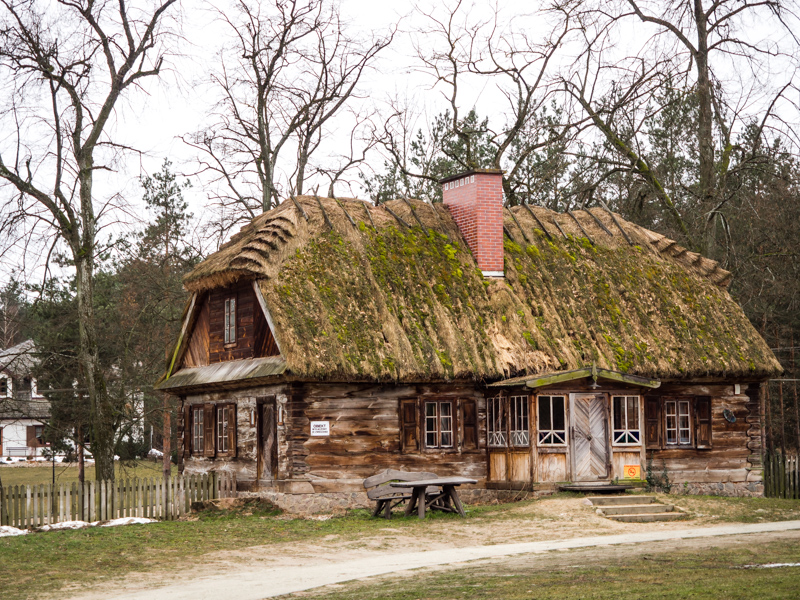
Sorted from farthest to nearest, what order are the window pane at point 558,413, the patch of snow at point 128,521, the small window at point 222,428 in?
the small window at point 222,428, the window pane at point 558,413, the patch of snow at point 128,521

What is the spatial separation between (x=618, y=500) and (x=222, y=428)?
9.98 meters

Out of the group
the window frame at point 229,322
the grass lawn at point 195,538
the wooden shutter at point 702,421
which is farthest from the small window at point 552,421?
the window frame at point 229,322

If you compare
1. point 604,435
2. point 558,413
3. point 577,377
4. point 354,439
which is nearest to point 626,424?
point 604,435

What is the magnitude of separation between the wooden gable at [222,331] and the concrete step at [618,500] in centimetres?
749

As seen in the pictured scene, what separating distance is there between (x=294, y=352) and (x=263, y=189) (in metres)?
15.0

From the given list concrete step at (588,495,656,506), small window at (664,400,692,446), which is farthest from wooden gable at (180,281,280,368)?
small window at (664,400,692,446)

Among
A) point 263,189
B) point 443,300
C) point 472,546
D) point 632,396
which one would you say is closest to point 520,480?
point 632,396

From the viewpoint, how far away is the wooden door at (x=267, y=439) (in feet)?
70.4

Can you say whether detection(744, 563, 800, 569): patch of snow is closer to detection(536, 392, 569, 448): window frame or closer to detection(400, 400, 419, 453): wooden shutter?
detection(536, 392, 569, 448): window frame

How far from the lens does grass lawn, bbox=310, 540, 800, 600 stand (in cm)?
972

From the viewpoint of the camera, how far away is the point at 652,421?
24.1 m

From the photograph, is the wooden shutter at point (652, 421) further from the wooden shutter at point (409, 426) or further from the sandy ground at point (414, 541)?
the wooden shutter at point (409, 426)

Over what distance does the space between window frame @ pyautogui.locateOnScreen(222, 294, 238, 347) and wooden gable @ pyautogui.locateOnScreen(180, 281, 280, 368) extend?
0.05 m

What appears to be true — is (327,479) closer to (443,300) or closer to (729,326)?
(443,300)
